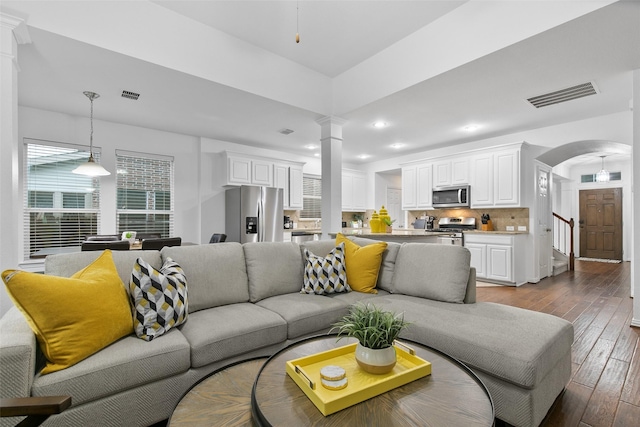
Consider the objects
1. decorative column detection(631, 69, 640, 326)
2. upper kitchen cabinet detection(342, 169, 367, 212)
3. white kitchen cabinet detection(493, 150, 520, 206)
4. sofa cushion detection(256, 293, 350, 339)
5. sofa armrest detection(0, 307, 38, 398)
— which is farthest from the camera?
upper kitchen cabinet detection(342, 169, 367, 212)

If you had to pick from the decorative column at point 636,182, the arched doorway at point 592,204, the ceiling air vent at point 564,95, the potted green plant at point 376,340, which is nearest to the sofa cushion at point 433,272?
the potted green plant at point 376,340

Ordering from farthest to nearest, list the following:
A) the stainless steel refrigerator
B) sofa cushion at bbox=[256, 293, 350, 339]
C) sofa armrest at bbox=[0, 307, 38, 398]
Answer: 1. the stainless steel refrigerator
2. sofa cushion at bbox=[256, 293, 350, 339]
3. sofa armrest at bbox=[0, 307, 38, 398]

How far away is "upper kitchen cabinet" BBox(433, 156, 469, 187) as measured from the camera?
5996 millimetres

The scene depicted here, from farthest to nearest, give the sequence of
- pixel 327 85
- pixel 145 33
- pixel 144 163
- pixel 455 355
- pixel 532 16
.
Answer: pixel 144 163
pixel 327 85
pixel 145 33
pixel 532 16
pixel 455 355

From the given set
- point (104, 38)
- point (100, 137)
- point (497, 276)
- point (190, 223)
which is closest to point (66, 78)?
point (104, 38)

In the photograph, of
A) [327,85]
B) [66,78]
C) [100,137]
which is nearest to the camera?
[66,78]

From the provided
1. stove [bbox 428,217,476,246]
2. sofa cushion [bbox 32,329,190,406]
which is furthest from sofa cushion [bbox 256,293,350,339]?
stove [bbox 428,217,476,246]

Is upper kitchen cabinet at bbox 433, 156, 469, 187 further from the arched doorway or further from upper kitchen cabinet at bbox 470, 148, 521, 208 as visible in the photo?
the arched doorway

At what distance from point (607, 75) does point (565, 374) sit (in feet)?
10.5

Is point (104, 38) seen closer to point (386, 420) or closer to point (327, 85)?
point (327, 85)

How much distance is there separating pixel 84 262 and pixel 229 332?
3.41 feet

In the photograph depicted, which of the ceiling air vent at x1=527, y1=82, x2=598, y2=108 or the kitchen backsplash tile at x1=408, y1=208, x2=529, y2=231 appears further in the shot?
the kitchen backsplash tile at x1=408, y1=208, x2=529, y2=231

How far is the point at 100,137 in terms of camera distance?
4.63 meters

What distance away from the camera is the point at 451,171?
6203 mm
